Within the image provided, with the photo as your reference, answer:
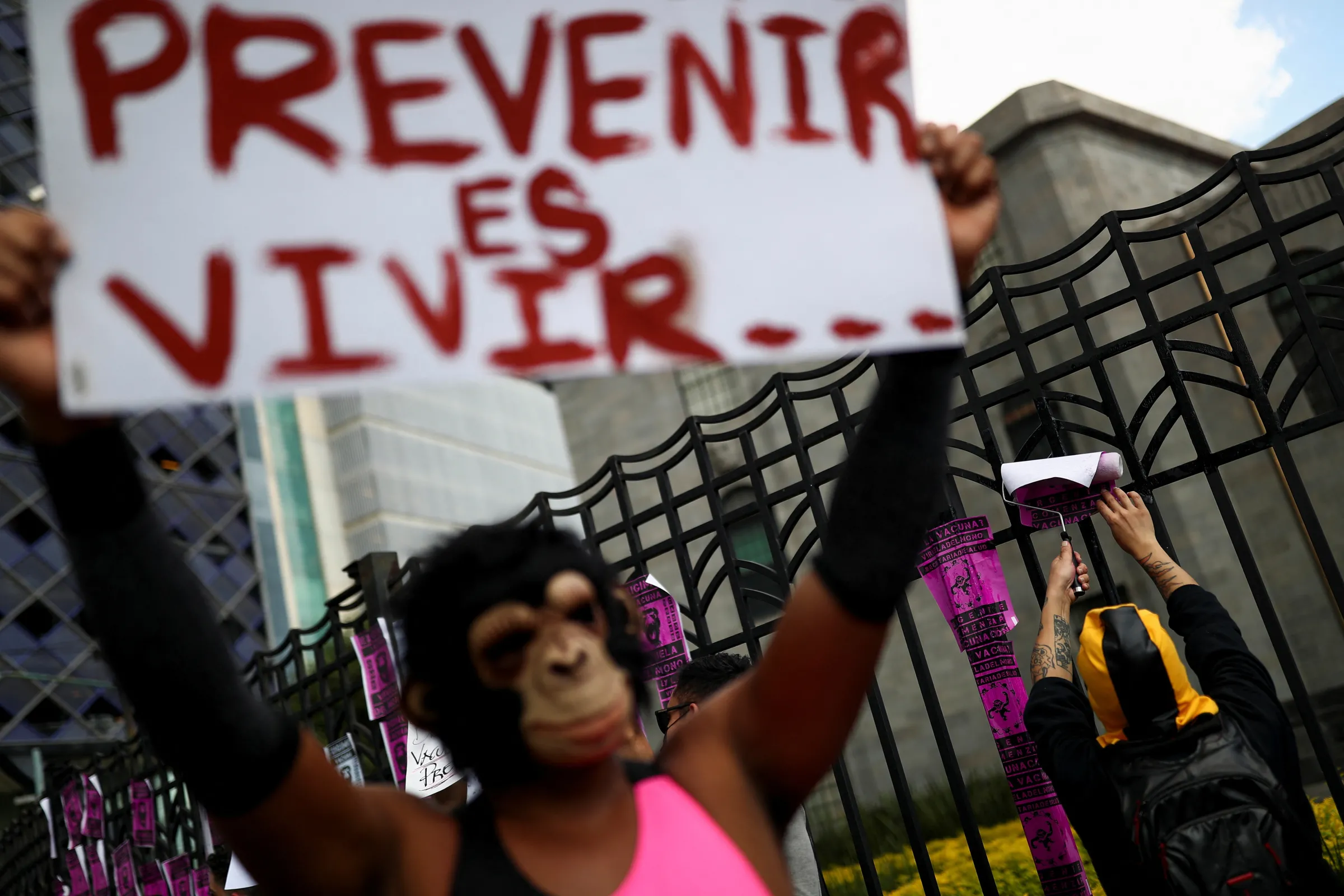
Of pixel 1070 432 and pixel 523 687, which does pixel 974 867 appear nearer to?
pixel 1070 432

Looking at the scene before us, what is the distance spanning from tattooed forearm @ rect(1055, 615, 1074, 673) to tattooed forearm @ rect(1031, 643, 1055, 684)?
0.05 feet

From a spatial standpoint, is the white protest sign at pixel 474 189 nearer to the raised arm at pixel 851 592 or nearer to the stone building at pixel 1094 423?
the raised arm at pixel 851 592

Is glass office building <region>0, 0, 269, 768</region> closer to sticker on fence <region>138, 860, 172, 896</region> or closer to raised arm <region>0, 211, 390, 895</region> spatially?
sticker on fence <region>138, 860, 172, 896</region>

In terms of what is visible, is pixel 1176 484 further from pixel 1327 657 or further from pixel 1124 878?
pixel 1124 878

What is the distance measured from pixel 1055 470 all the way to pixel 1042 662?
2.54ft

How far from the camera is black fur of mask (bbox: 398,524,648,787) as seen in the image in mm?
1457

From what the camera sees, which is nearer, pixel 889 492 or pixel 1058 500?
pixel 889 492

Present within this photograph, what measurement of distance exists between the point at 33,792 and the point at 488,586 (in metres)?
31.8

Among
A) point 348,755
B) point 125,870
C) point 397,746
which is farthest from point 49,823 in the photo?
point 397,746

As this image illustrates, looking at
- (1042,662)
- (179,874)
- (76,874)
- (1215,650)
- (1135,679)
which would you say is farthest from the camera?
(76,874)

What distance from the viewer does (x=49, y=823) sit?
399 inches

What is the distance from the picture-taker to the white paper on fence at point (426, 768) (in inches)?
189

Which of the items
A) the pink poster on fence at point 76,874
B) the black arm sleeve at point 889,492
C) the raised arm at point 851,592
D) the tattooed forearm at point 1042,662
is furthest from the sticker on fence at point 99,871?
the black arm sleeve at point 889,492

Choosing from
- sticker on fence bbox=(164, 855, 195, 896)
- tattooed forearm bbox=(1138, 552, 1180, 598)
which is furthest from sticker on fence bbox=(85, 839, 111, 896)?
tattooed forearm bbox=(1138, 552, 1180, 598)
